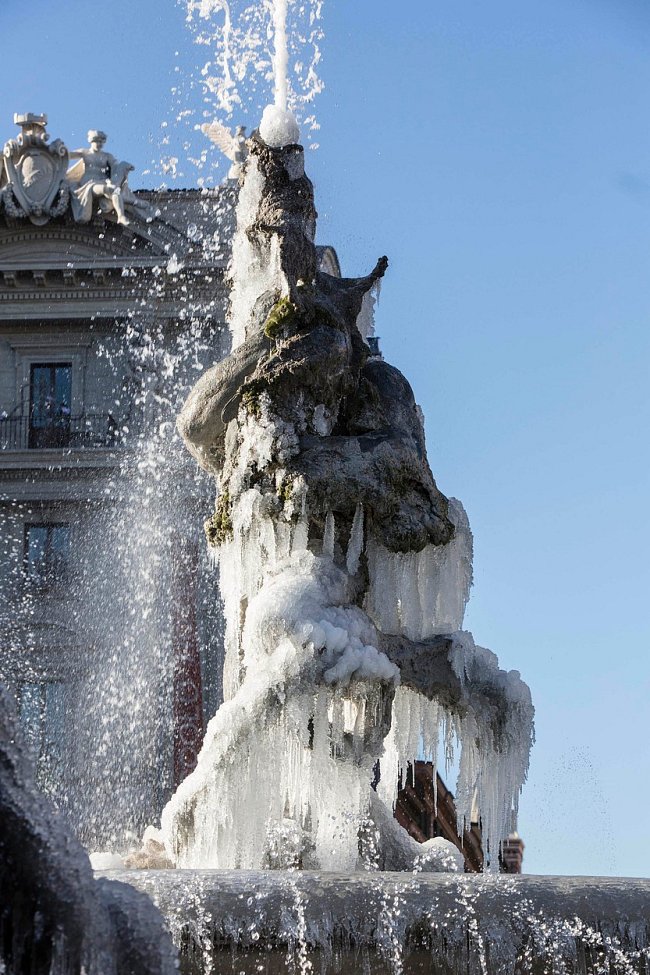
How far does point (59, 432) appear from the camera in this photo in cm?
2809

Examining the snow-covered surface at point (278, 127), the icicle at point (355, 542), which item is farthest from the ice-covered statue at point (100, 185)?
the icicle at point (355, 542)

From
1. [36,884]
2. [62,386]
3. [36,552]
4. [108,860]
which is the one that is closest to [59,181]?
[62,386]

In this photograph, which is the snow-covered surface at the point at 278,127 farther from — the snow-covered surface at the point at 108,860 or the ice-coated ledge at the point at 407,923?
the ice-coated ledge at the point at 407,923

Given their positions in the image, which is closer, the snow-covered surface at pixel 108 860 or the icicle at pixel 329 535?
the snow-covered surface at pixel 108 860

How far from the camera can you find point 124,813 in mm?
21875

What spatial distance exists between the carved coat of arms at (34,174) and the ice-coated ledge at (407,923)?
84.5 feet

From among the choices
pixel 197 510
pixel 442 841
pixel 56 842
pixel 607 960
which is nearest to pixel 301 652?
pixel 442 841

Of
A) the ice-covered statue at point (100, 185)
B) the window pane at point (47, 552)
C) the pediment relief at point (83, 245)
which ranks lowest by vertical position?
the window pane at point (47, 552)

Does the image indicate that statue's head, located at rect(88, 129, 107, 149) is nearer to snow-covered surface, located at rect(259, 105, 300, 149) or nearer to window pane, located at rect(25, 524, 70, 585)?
window pane, located at rect(25, 524, 70, 585)

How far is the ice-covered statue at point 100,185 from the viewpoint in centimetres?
2862

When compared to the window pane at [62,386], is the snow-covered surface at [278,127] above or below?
below

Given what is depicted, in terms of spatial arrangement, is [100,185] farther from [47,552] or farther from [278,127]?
[278,127]

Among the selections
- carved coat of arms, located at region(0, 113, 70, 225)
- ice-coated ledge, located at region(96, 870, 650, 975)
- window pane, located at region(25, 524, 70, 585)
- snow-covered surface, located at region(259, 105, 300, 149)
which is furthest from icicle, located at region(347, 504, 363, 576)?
carved coat of arms, located at region(0, 113, 70, 225)

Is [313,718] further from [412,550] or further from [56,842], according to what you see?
[56,842]
